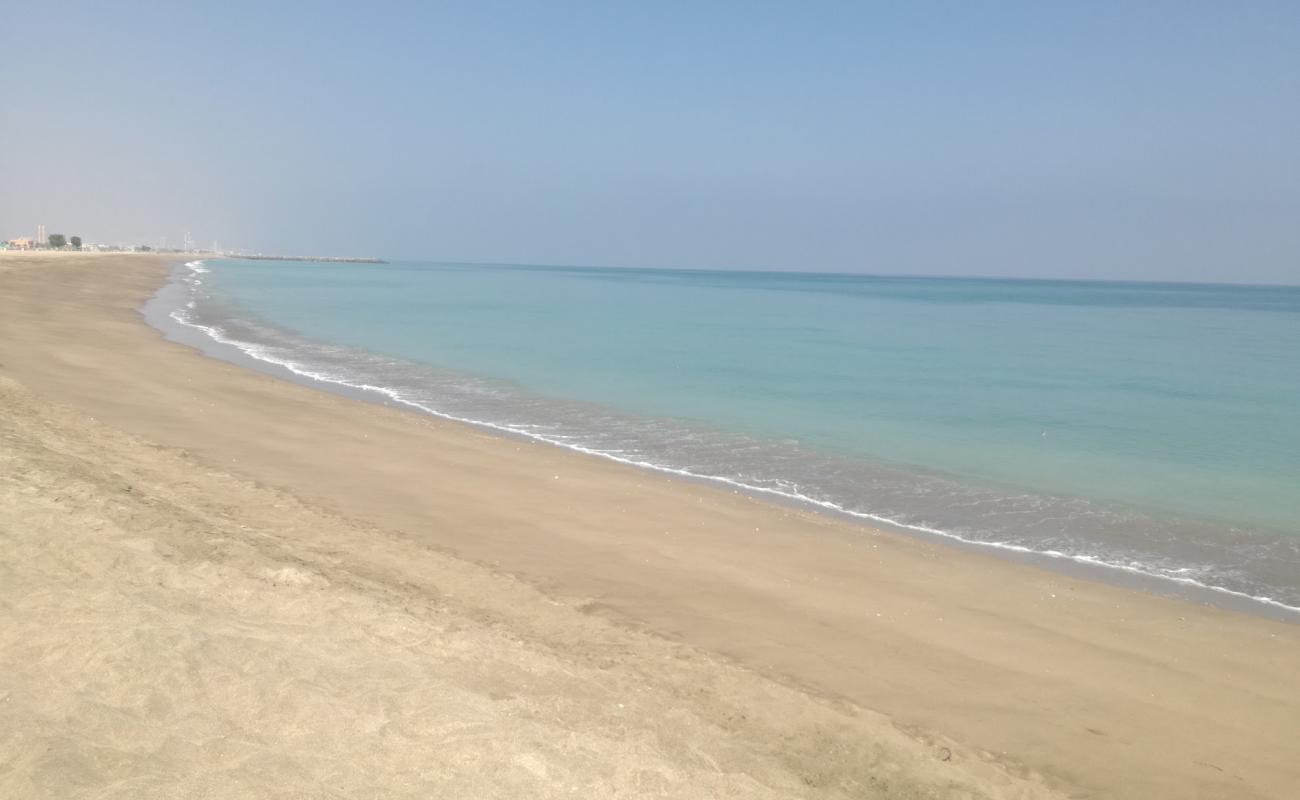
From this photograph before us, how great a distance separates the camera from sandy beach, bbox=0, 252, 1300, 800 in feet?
12.5

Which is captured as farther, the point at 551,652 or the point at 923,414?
the point at 923,414

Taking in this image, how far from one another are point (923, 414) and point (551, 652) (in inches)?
474

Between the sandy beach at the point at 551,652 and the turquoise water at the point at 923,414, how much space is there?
1830 mm

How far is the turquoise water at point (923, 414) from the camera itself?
952 cm

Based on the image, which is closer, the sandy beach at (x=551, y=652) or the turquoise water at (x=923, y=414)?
the sandy beach at (x=551, y=652)

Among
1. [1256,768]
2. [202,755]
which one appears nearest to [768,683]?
[1256,768]

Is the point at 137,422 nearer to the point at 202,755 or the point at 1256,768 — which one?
the point at 202,755

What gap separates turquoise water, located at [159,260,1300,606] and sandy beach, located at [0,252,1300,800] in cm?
183

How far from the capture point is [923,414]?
15.9m

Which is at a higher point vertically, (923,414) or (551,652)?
(551,652)

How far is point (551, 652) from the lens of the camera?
204 inches

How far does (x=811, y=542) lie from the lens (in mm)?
8055

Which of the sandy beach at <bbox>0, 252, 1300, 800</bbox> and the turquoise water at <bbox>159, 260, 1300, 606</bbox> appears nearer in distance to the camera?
the sandy beach at <bbox>0, 252, 1300, 800</bbox>

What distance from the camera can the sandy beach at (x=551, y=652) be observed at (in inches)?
151
